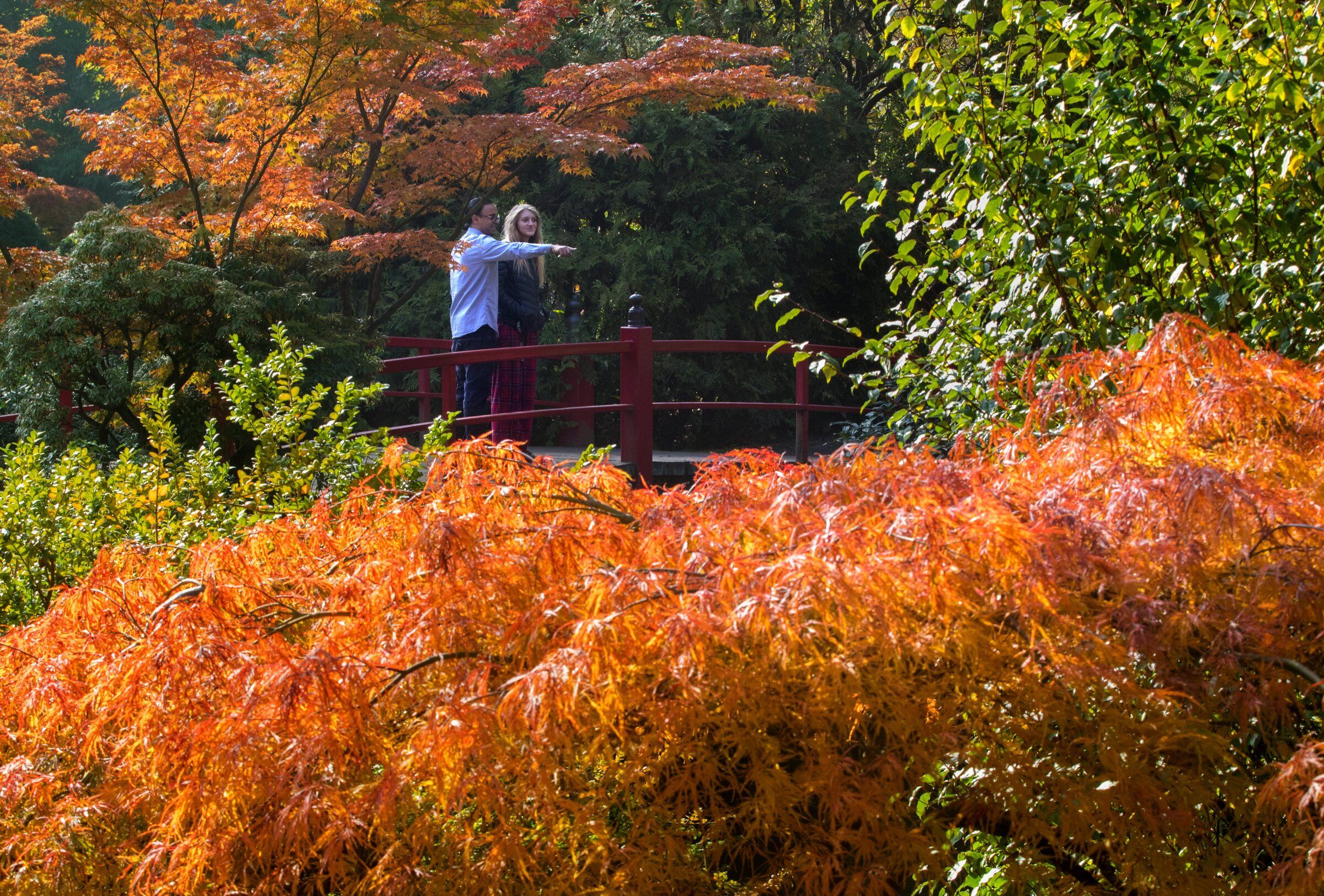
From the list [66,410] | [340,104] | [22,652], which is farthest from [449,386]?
[22,652]

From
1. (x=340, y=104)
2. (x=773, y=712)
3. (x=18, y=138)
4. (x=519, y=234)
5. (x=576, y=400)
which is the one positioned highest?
(x=340, y=104)

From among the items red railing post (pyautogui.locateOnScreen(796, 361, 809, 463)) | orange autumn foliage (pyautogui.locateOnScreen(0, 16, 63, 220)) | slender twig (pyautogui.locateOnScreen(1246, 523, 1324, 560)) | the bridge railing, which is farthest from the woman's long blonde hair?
slender twig (pyautogui.locateOnScreen(1246, 523, 1324, 560))

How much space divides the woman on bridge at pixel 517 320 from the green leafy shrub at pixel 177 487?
102 inches

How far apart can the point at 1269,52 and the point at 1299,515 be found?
150 centimetres

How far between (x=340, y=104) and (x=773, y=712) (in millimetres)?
7440

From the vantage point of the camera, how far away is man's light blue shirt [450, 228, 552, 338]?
23.0 ft

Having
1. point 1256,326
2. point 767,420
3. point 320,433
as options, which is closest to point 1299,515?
point 1256,326

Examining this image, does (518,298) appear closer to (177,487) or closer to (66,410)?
(66,410)

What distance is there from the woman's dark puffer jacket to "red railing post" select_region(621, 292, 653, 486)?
0.79 m

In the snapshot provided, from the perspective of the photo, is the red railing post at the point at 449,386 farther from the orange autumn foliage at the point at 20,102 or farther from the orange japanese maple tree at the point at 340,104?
the orange autumn foliage at the point at 20,102

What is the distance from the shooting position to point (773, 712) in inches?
56.1

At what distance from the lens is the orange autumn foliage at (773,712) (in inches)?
54.9

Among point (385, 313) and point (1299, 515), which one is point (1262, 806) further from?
point (385, 313)

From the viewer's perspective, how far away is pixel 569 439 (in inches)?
424
